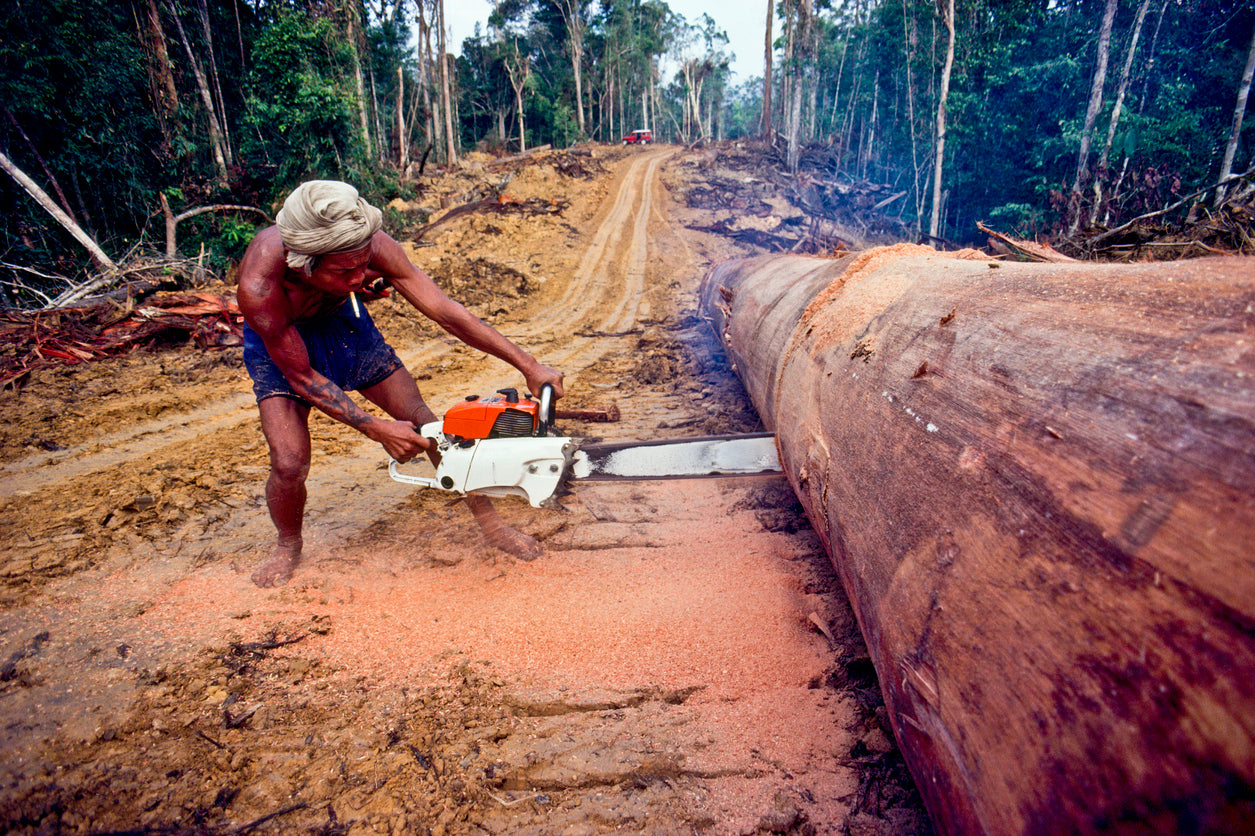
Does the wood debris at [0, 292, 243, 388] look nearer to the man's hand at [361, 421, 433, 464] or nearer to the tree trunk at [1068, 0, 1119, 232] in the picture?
the man's hand at [361, 421, 433, 464]

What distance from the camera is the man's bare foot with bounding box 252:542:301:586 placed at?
7.84 feet

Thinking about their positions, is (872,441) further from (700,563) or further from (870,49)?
(870,49)

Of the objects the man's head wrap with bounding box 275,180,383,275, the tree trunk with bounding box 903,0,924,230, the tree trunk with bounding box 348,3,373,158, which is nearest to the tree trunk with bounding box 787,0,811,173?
the tree trunk with bounding box 903,0,924,230

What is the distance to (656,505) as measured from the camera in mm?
2941

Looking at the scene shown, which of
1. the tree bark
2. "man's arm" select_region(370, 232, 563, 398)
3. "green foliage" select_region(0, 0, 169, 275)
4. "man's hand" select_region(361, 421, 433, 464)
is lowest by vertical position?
"man's hand" select_region(361, 421, 433, 464)

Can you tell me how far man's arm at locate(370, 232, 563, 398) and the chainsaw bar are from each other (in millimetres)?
339

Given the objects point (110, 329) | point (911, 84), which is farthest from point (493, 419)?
point (911, 84)

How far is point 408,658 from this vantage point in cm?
191

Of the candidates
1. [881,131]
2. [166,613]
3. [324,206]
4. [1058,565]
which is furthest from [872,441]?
[881,131]

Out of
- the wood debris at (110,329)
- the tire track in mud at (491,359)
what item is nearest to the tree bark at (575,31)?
the tire track in mud at (491,359)

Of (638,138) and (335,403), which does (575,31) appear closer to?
(638,138)

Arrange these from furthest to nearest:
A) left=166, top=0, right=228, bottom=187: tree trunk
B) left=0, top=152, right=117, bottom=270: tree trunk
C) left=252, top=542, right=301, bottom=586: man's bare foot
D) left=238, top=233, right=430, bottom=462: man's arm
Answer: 1. left=166, top=0, right=228, bottom=187: tree trunk
2. left=0, top=152, right=117, bottom=270: tree trunk
3. left=252, top=542, right=301, bottom=586: man's bare foot
4. left=238, top=233, right=430, bottom=462: man's arm

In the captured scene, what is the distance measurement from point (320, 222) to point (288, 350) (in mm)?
570

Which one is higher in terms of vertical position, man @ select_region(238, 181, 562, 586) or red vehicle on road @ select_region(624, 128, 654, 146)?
red vehicle on road @ select_region(624, 128, 654, 146)
